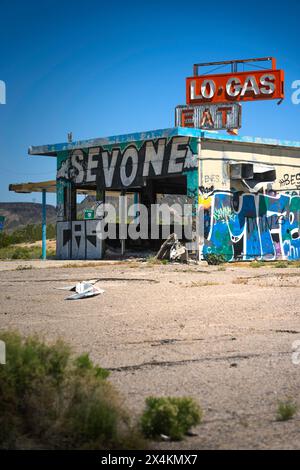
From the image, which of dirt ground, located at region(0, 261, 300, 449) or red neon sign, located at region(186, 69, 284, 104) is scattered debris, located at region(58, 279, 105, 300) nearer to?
dirt ground, located at region(0, 261, 300, 449)

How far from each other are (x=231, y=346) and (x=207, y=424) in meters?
3.52

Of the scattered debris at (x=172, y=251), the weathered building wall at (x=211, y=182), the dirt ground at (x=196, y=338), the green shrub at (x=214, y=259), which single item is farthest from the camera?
the weathered building wall at (x=211, y=182)

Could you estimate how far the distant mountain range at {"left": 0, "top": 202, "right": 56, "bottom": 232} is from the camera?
389 feet

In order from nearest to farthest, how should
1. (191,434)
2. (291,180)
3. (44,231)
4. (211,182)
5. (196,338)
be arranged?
(191,434) < (196,338) < (211,182) < (291,180) < (44,231)

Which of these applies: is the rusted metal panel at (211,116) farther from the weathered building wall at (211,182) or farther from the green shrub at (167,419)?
the green shrub at (167,419)

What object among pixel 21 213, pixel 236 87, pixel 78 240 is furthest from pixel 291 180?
pixel 21 213

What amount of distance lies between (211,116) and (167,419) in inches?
1204

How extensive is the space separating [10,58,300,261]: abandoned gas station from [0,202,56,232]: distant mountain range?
82746 millimetres

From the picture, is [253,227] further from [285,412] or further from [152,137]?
[285,412]

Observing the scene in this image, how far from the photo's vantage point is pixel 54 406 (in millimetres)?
5445

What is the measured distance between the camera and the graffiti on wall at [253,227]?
29453mm

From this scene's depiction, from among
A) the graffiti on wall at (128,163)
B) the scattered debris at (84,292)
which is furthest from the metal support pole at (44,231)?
the scattered debris at (84,292)

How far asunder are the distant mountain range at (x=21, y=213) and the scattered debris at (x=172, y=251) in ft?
293

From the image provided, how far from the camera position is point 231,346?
925 cm
